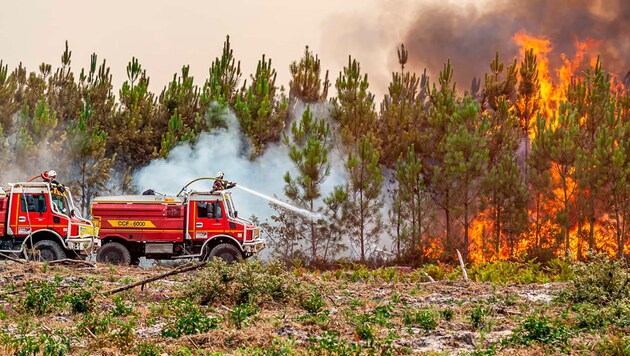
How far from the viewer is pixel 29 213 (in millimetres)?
21422

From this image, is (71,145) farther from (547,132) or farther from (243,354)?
(243,354)

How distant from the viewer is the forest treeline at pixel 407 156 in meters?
32.1

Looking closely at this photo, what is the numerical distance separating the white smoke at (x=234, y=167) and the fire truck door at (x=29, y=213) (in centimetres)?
1339

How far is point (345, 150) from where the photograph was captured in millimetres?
33969

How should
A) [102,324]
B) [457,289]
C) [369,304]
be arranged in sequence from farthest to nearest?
[457,289] < [369,304] < [102,324]

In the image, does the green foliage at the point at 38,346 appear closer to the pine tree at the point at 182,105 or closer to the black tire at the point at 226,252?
the black tire at the point at 226,252

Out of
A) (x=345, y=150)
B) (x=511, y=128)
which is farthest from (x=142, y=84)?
(x=511, y=128)

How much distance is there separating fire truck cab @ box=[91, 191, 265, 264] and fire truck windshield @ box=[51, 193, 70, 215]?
1.57 meters

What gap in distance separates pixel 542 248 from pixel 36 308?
23.2 meters

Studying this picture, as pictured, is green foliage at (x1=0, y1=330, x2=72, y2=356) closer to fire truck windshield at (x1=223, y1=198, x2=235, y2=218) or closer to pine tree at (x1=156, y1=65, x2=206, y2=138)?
fire truck windshield at (x1=223, y1=198, x2=235, y2=218)

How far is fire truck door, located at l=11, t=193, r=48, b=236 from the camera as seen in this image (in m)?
21.4

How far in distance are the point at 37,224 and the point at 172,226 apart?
4.06m

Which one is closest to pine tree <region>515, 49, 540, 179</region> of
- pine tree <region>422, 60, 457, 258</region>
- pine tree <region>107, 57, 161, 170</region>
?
pine tree <region>422, 60, 457, 258</region>

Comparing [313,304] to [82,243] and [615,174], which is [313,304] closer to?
[82,243]
